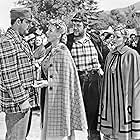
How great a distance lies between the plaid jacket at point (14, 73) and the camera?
3746 millimetres

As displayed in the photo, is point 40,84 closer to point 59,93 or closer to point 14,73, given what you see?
point 59,93

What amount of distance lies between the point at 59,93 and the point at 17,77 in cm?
64

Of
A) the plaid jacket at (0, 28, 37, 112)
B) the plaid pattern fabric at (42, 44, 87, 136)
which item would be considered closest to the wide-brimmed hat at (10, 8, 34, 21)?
the plaid jacket at (0, 28, 37, 112)

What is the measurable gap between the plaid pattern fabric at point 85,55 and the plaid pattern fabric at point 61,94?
1.12 meters

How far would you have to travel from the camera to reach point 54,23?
4.34 meters

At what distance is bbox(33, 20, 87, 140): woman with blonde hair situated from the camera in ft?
13.8

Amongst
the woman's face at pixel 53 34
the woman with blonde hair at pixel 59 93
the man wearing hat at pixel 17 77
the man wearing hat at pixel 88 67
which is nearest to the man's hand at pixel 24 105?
the man wearing hat at pixel 17 77

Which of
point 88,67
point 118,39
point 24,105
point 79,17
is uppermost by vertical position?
point 79,17

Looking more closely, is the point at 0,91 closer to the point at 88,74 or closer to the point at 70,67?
the point at 70,67

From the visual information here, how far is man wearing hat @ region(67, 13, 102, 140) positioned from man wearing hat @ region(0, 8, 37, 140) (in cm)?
143

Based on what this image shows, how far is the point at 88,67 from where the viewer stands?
542 centimetres

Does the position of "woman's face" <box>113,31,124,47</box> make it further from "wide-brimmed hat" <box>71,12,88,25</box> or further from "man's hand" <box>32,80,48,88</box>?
"wide-brimmed hat" <box>71,12,88,25</box>

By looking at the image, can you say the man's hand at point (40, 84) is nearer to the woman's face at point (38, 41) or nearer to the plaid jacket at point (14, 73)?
the plaid jacket at point (14, 73)

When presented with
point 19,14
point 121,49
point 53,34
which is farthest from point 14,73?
point 121,49
